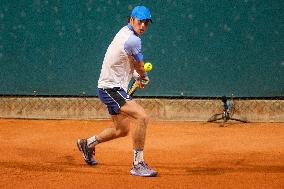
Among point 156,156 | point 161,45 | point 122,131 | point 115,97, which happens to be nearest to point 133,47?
point 115,97

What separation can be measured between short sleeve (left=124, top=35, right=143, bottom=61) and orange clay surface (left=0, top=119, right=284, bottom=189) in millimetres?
1491

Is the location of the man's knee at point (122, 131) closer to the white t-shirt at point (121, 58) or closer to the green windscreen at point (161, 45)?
the white t-shirt at point (121, 58)

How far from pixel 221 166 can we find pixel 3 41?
6.19 meters

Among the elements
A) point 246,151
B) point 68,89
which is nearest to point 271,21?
point 246,151

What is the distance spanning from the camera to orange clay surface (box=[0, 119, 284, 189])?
21.7ft

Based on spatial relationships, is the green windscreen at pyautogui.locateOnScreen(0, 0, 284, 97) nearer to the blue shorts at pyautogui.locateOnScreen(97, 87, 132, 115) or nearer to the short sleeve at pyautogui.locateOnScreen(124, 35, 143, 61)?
the blue shorts at pyautogui.locateOnScreen(97, 87, 132, 115)

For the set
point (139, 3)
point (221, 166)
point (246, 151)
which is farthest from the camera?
point (139, 3)

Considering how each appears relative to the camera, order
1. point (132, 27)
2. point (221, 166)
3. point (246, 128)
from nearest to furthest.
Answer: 1. point (132, 27)
2. point (221, 166)
3. point (246, 128)

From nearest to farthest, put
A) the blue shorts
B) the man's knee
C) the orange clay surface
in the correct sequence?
the orange clay surface, the blue shorts, the man's knee

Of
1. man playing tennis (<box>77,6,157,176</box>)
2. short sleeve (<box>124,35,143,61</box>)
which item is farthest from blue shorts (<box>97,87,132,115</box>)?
short sleeve (<box>124,35,143,61</box>)

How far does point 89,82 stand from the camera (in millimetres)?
11711

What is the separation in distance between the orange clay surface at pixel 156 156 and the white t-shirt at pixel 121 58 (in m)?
1.17

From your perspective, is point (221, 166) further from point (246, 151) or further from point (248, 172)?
point (246, 151)

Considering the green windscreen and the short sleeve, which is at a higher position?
the green windscreen
